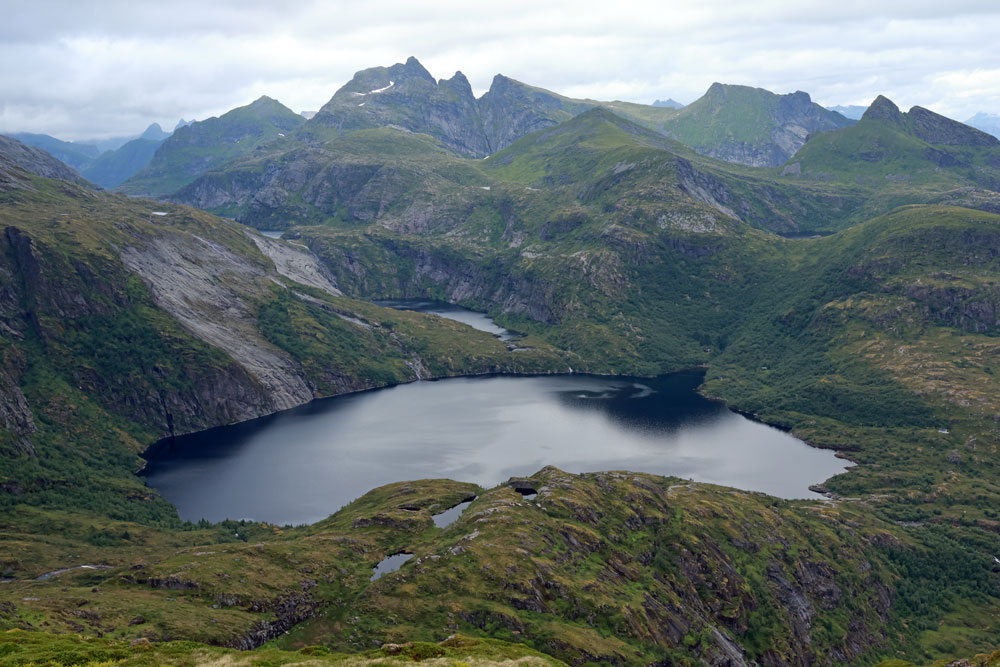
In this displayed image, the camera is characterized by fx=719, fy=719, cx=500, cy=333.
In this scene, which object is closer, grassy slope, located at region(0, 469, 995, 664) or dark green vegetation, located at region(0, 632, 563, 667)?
dark green vegetation, located at region(0, 632, 563, 667)

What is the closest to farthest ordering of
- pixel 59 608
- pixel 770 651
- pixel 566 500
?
pixel 59 608, pixel 770 651, pixel 566 500

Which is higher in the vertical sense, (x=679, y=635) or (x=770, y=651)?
(x=679, y=635)

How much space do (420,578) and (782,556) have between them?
317 feet

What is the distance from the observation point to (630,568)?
15200cm

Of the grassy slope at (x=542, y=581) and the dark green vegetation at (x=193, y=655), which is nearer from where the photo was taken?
the dark green vegetation at (x=193, y=655)

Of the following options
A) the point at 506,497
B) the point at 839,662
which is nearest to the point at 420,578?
the point at 506,497

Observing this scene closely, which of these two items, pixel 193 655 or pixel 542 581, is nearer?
pixel 193 655

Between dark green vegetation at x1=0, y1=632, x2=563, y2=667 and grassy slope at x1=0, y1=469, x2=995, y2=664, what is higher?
dark green vegetation at x1=0, y1=632, x2=563, y2=667

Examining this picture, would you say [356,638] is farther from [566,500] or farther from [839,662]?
[839,662]

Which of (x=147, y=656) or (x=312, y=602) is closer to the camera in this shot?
(x=147, y=656)

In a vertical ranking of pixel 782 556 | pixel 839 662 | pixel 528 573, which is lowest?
pixel 839 662

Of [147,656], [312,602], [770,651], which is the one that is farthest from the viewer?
[770,651]

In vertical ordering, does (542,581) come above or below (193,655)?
below

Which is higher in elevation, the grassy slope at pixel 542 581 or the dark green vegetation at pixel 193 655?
the dark green vegetation at pixel 193 655
